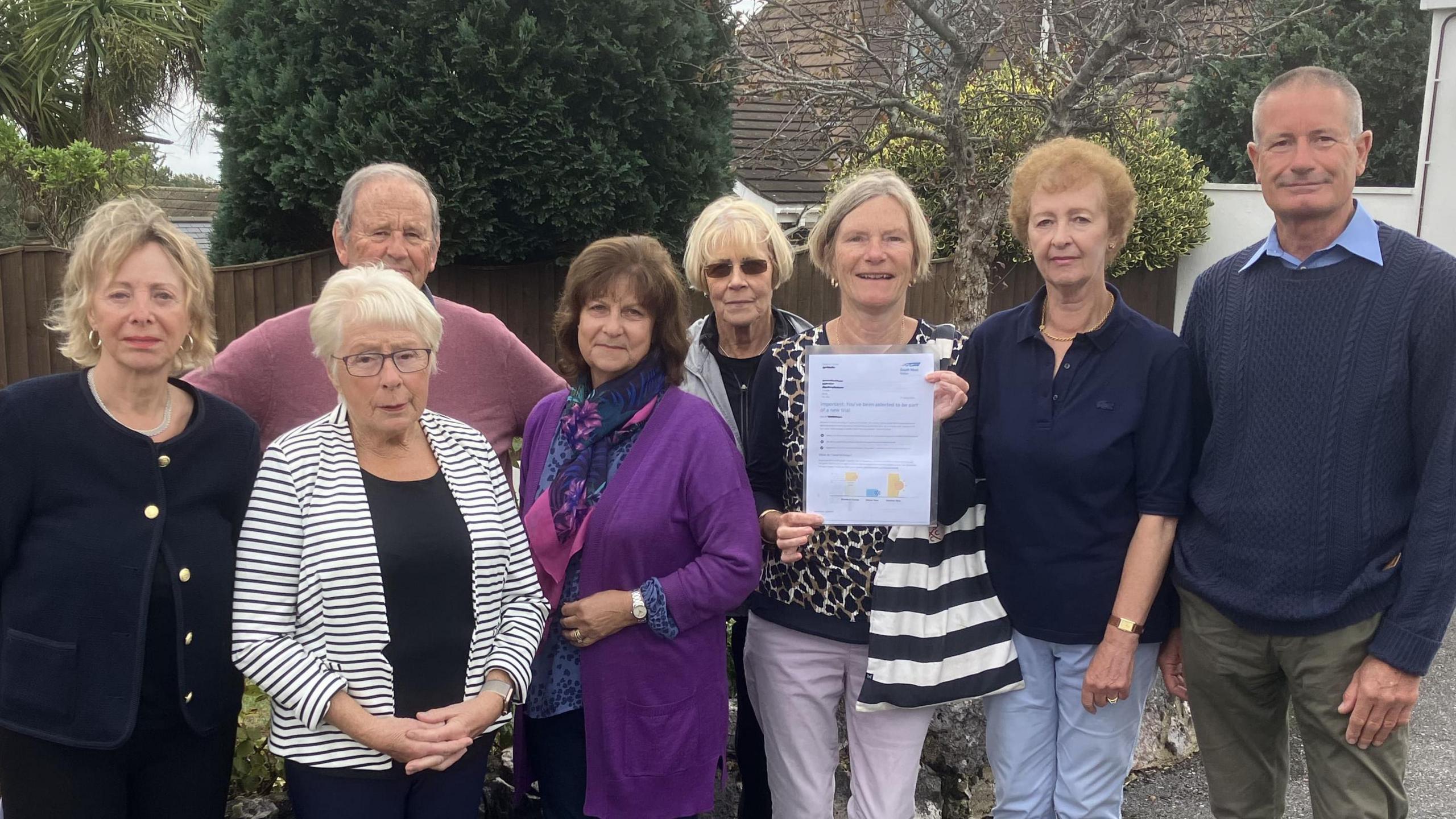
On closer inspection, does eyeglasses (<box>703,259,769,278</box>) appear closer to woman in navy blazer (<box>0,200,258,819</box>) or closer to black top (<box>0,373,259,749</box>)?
woman in navy blazer (<box>0,200,258,819</box>)

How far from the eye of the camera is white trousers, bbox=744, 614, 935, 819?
319 cm

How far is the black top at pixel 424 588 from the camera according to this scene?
8.58 feet

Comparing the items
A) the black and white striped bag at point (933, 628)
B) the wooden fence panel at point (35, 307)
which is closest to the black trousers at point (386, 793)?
the black and white striped bag at point (933, 628)

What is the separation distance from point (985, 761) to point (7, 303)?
8.08 m

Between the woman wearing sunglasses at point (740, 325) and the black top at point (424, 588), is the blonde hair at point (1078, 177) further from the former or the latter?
the black top at point (424, 588)

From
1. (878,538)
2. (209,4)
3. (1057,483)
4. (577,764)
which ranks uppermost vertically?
(209,4)

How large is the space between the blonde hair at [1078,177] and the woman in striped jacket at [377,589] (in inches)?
67.1

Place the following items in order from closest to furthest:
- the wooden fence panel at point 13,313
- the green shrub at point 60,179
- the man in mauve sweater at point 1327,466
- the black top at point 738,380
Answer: the man in mauve sweater at point 1327,466
the black top at point 738,380
the wooden fence panel at point 13,313
the green shrub at point 60,179

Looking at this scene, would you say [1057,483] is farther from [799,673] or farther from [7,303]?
[7,303]

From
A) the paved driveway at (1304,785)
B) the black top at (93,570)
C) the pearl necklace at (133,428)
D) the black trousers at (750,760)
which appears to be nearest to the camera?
the black top at (93,570)

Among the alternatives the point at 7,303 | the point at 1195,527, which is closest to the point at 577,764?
the point at 1195,527

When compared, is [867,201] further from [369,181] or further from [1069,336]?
[369,181]

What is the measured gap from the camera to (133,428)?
2605 mm

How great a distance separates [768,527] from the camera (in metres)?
3.25
